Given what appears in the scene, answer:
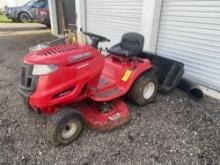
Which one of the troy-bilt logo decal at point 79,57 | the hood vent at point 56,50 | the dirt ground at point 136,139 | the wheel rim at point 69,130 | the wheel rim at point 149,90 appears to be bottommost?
the dirt ground at point 136,139

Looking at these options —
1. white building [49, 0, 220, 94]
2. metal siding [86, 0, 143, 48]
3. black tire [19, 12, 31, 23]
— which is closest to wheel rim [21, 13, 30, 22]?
black tire [19, 12, 31, 23]

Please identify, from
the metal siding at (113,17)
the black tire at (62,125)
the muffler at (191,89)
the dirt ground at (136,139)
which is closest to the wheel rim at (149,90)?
the dirt ground at (136,139)

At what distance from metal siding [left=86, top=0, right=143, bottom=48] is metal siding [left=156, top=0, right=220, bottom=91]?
0.84m

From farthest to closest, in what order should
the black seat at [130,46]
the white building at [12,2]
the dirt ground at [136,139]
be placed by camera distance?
the white building at [12,2] → the black seat at [130,46] → the dirt ground at [136,139]

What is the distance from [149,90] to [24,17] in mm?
12783

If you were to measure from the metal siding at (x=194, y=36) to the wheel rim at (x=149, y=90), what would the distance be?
3.40 ft

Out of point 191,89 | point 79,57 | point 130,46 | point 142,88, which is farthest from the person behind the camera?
point 191,89

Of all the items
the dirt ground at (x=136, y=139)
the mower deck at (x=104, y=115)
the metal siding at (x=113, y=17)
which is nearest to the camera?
the dirt ground at (x=136, y=139)

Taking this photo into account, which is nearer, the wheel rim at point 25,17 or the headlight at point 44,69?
the headlight at point 44,69

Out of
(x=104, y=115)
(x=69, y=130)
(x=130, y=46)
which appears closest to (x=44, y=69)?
(x=69, y=130)

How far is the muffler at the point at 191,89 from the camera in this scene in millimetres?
3229

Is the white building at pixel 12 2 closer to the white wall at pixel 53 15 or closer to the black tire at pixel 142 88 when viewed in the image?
→ the white wall at pixel 53 15

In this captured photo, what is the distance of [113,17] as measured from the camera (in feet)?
17.2

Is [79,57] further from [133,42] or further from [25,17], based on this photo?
[25,17]
